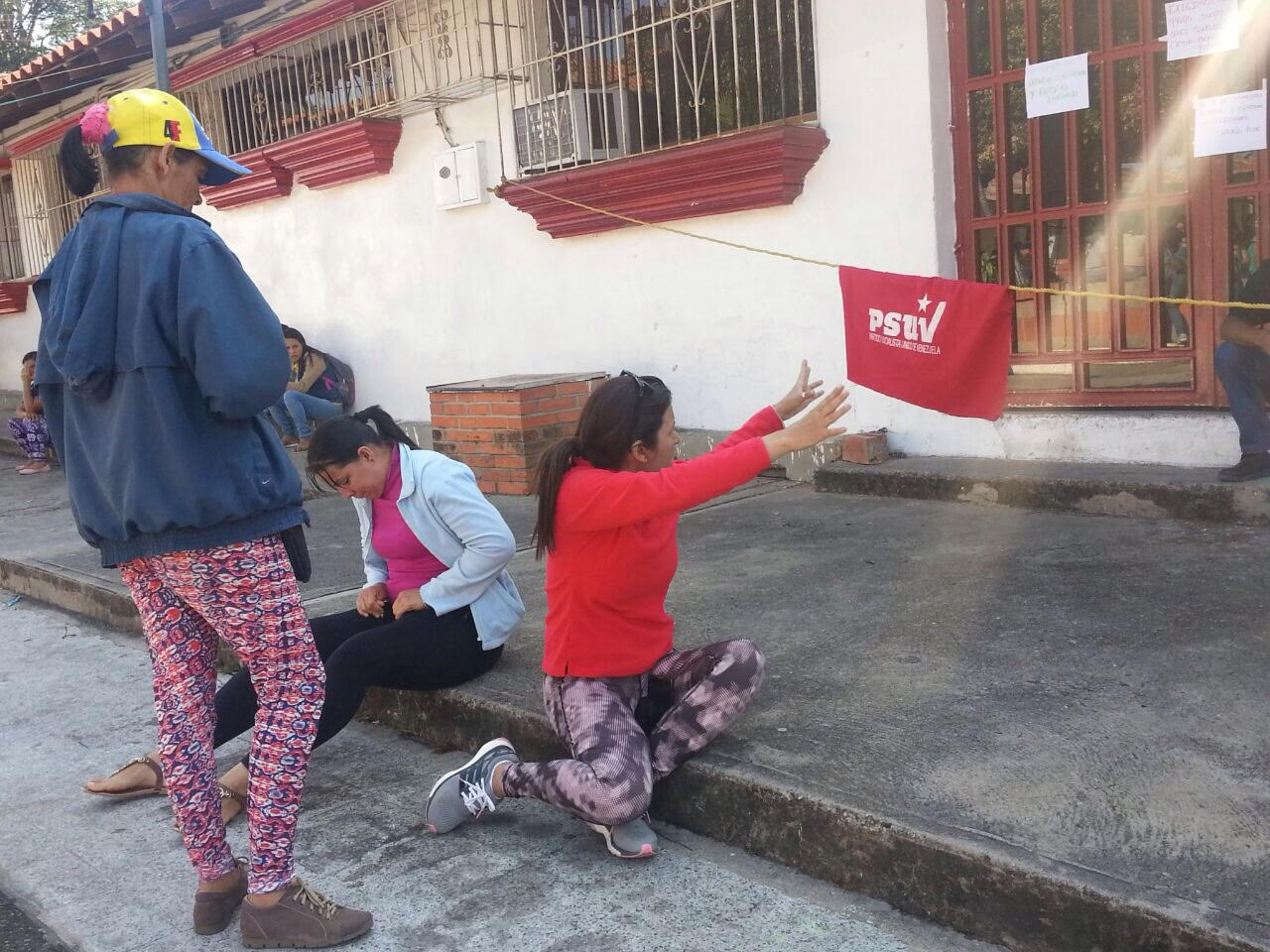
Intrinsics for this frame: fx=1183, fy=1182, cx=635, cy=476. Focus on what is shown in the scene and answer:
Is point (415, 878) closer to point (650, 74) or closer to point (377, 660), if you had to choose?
point (377, 660)

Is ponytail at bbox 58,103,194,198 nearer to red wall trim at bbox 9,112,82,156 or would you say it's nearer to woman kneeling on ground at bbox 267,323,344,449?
woman kneeling on ground at bbox 267,323,344,449

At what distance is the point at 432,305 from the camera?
27.5 ft

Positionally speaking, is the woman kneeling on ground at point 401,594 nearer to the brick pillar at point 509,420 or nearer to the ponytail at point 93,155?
the ponytail at point 93,155

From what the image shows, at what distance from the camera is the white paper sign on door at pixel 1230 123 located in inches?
189

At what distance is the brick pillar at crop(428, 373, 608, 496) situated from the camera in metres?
6.80

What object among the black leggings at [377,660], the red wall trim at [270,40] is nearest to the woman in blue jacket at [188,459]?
the black leggings at [377,660]

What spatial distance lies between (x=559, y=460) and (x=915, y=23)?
3.62m

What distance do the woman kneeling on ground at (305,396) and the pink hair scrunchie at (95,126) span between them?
6.09 metres

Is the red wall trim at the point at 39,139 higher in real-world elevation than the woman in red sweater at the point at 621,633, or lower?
higher

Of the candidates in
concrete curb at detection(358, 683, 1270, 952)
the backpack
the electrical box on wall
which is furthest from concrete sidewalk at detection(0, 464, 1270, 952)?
the backpack

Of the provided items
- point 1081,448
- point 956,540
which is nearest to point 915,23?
point 1081,448

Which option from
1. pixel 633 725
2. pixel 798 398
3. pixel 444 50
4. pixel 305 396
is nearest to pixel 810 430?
pixel 798 398

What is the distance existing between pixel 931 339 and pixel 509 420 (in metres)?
3.08

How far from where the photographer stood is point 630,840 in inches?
110
